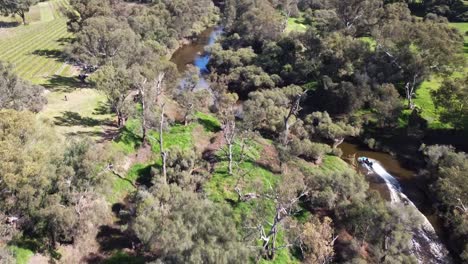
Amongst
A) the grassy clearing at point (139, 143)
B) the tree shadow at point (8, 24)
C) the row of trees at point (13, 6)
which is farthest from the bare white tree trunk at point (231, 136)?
the tree shadow at point (8, 24)

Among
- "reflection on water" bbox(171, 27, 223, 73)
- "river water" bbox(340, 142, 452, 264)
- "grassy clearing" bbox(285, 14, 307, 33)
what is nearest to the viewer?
"river water" bbox(340, 142, 452, 264)

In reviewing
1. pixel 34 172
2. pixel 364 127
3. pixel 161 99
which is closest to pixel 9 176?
pixel 34 172

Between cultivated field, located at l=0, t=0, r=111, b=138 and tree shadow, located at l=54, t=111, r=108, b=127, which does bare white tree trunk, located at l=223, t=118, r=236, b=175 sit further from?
tree shadow, located at l=54, t=111, r=108, b=127

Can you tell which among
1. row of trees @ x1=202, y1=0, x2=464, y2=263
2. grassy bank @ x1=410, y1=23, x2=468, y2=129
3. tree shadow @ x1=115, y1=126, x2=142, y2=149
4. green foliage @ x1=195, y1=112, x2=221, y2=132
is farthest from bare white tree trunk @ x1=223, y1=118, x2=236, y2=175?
grassy bank @ x1=410, y1=23, x2=468, y2=129

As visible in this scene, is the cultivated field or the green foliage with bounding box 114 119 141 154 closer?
the green foliage with bounding box 114 119 141 154

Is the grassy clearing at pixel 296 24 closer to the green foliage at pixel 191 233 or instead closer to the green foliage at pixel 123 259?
the green foliage at pixel 123 259

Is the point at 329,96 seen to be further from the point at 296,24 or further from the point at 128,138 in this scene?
the point at 296,24

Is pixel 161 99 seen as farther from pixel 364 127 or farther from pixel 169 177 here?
pixel 364 127

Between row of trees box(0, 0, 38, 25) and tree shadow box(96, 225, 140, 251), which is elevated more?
row of trees box(0, 0, 38, 25)
